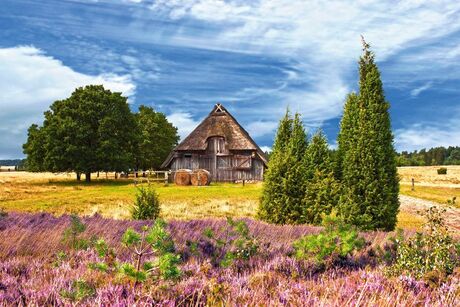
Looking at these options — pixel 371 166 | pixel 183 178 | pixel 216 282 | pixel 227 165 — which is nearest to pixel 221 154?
pixel 227 165

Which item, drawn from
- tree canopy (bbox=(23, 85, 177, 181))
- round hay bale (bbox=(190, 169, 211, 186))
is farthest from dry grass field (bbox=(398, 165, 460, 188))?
tree canopy (bbox=(23, 85, 177, 181))

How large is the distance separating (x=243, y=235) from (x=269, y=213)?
8.80 metres

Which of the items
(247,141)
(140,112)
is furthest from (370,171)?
(140,112)

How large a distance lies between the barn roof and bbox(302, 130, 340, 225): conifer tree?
3451cm

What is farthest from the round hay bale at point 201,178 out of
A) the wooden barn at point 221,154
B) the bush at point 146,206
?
the bush at point 146,206

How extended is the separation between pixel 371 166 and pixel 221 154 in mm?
37319

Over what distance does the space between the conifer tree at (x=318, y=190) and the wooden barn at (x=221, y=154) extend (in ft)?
115

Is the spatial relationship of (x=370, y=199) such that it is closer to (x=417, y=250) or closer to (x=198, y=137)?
(x=417, y=250)

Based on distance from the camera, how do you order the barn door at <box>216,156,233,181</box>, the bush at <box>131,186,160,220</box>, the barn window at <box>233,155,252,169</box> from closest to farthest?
the bush at <box>131,186,160,220</box> → the barn window at <box>233,155,252,169</box> → the barn door at <box>216,156,233,181</box>

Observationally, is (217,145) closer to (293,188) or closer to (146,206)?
(293,188)

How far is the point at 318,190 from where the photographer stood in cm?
1290

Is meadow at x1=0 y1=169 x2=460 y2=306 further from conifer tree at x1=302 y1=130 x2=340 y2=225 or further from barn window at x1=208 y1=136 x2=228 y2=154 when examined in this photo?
barn window at x1=208 y1=136 x2=228 y2=154

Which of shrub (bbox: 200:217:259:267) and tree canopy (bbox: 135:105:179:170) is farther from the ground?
tree canopy (bbox: 135:105:179:170)

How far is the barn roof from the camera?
162ft
